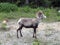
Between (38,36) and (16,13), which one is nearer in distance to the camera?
(38,36)

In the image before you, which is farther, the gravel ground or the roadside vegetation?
the roadside vegetation

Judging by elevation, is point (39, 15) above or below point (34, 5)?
above

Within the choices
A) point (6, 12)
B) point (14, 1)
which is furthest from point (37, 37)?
point (14, 1)

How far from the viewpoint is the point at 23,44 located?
9.91 m

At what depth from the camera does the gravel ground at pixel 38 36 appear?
33.5 ft

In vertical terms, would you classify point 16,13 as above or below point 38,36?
below

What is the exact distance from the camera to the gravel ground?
10.2m

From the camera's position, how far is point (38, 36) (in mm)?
11258

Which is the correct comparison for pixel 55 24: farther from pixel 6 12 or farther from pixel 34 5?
pixel 34 5

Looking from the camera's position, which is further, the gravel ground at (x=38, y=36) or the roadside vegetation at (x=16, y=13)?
the roadside vegetation at (x=16, y=13)

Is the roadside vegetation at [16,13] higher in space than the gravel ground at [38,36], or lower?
lower

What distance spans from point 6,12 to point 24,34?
6.68 metres

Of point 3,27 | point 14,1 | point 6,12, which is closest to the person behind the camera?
point 3,27

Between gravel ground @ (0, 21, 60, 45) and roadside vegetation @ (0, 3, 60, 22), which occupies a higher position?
gravel ground @ (0, 21, 60, 45)
